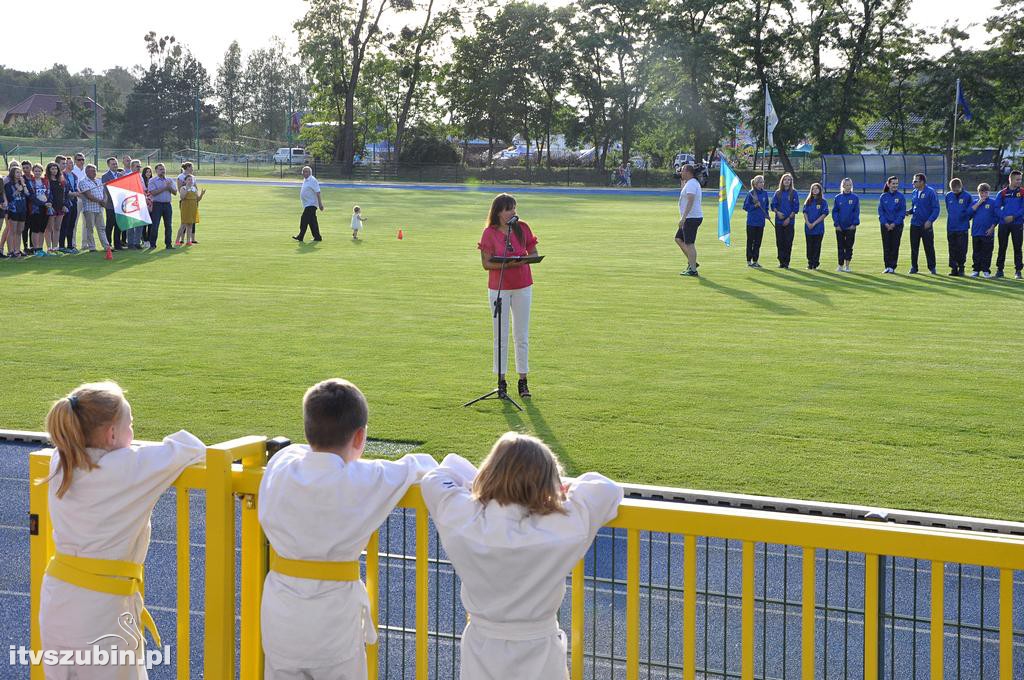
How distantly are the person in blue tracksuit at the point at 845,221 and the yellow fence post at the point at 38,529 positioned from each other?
19.7 meters

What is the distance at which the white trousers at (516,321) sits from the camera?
33.5ft

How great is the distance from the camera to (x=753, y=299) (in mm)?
17734

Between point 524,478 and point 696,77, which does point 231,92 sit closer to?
point 696,77

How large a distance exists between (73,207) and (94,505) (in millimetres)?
21566

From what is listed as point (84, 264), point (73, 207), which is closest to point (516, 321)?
point (84, 264)

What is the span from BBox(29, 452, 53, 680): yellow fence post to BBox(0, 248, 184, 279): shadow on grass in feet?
55.3

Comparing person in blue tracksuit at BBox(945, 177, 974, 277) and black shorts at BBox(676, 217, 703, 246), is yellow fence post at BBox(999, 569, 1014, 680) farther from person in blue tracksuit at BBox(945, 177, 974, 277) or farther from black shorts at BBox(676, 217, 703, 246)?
person in blue tracksuit at BBox(945, 177, 974, 277)

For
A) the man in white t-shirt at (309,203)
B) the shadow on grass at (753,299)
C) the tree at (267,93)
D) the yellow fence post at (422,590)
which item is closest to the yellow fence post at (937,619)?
the yellow fence post at (422,590)

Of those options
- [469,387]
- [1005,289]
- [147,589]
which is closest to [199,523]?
[147,589]

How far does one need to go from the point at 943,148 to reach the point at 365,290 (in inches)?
2264

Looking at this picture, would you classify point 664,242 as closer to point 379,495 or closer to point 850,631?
point 850,631

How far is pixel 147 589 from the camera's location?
5.98m

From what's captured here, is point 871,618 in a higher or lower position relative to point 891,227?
lower

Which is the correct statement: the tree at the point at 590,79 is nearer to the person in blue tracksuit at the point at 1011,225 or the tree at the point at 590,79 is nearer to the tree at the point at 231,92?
the person in blue tracksuit at the point at 1011,225
